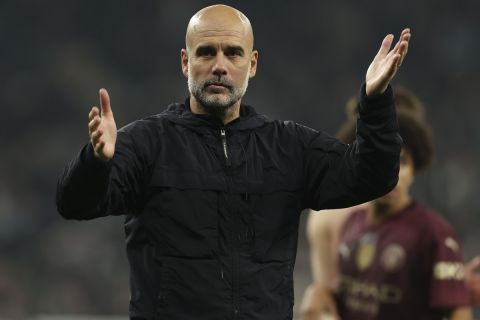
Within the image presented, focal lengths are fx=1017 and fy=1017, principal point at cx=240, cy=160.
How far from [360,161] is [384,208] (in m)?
1.80

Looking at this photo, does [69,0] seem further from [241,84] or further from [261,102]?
[241,84]

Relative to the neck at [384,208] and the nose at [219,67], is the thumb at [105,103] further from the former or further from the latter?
the neck at [384,208]

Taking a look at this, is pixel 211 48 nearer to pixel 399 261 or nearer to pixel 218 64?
pixel 218 64

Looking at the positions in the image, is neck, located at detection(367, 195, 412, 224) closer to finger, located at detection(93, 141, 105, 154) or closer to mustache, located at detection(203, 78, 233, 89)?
mustache, located at detection(203, 78, 233, 89)

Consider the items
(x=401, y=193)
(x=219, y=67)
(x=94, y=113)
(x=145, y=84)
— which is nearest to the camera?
(x=94, y=113)

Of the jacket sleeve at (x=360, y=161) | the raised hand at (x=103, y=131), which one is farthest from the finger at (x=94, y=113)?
the jacket sleeve at (x=360, y=161)

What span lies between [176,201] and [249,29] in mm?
535

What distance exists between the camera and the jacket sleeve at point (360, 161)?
256 centimetres

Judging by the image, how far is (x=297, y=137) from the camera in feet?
9.09

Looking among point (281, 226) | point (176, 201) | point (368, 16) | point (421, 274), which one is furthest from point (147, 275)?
point (368, 16)

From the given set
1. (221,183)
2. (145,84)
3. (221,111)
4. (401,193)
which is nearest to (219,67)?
(221,111)

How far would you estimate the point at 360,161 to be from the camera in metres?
2.60

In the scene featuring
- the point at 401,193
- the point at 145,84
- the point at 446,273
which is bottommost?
the point at 446,273

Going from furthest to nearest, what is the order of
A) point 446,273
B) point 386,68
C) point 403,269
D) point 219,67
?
point 403,269 < point 446,273 < point 219,67 < point 386,68
